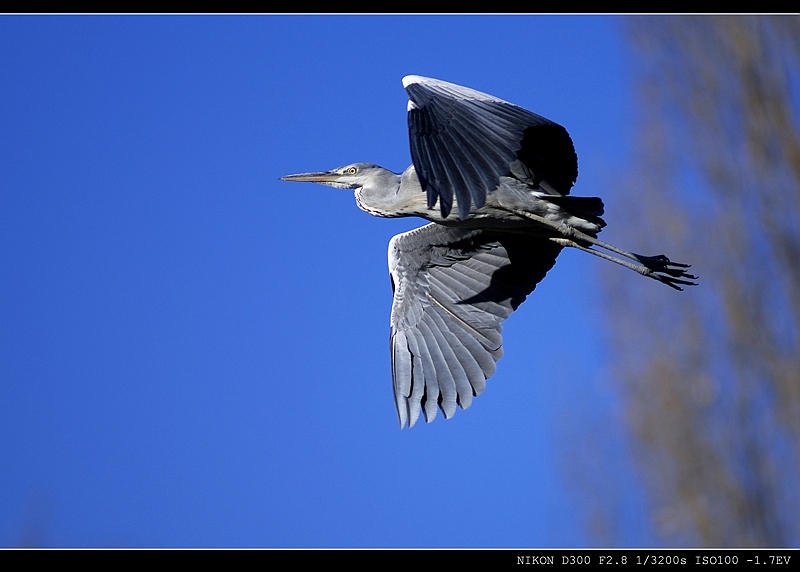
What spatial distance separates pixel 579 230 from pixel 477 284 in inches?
31.7

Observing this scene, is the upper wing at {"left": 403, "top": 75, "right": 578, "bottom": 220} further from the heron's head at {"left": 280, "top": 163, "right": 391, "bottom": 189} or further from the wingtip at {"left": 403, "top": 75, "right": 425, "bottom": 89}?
the heron's head at {"left": 280, "top": 163, "right": 391, "bottom": 189}

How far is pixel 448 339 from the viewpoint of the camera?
6.00 metres

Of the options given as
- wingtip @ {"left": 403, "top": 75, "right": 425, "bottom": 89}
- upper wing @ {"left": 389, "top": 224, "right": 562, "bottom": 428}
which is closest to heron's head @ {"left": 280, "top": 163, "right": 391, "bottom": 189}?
upper wing @ {"left": 389, "top": 224, "right": 562, "bottom": 428}

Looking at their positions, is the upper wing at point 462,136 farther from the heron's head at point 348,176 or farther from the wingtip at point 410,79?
the heron's head at point 348,176

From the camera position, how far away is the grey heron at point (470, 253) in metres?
5.36

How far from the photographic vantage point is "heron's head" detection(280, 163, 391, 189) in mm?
5836

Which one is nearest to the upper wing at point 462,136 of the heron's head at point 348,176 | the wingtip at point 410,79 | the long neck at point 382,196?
the wingtip at point 410,79

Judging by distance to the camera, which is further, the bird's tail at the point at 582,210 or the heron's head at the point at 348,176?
the heron's head at the point at 348,176

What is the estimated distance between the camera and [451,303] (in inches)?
239

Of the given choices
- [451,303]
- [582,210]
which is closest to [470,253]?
[451,303]

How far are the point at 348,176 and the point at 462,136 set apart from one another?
189 centimetres
